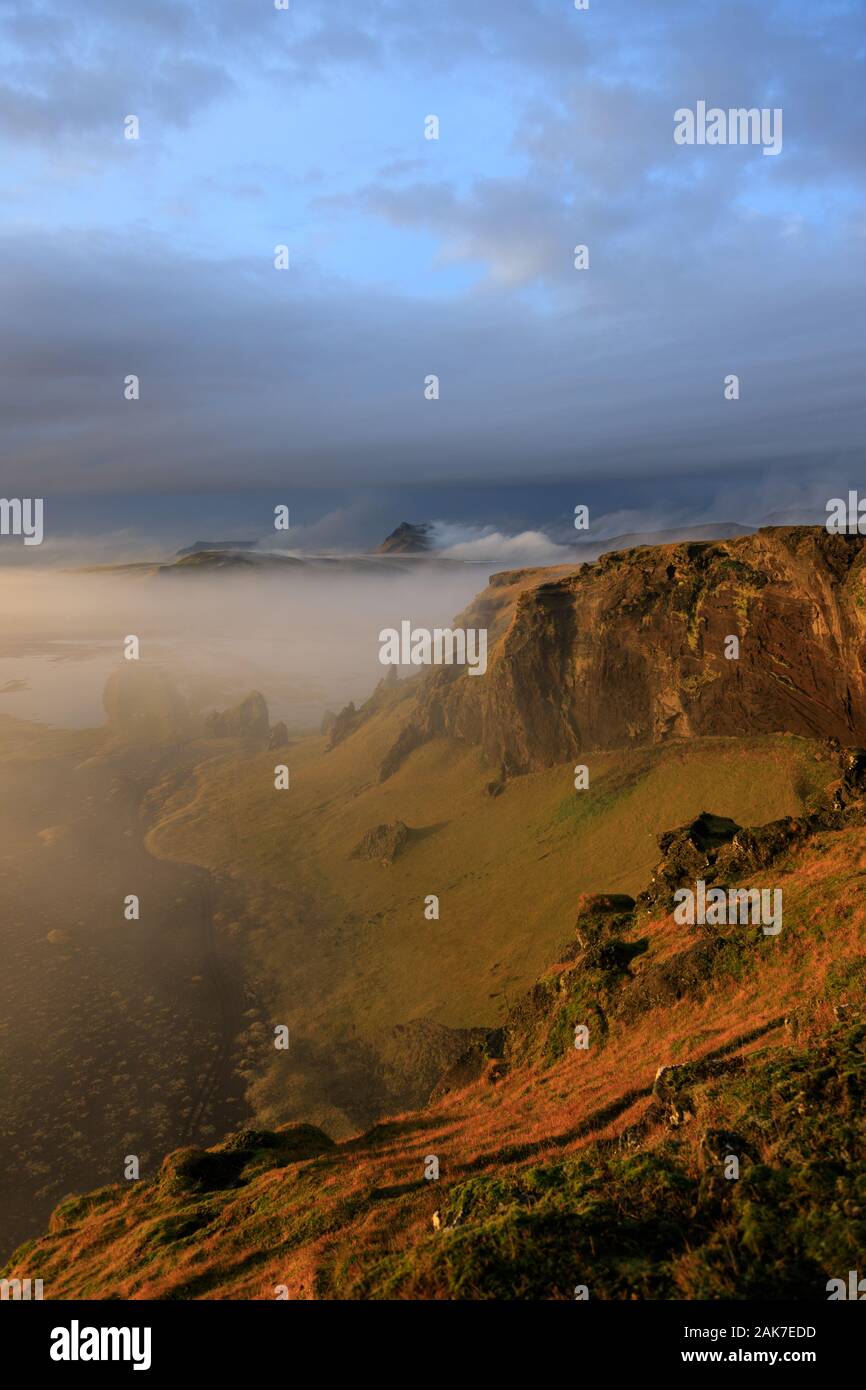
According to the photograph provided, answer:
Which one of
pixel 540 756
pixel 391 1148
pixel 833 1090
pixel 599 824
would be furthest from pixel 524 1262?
pixel 540 756

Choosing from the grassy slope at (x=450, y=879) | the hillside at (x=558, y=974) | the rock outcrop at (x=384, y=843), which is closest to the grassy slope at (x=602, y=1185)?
the hillside at (x=558, y=974)

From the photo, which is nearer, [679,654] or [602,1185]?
[602,1185]

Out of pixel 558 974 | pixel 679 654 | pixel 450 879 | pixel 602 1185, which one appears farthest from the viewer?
pixel 450 879

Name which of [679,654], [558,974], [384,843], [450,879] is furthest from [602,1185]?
[384,843]

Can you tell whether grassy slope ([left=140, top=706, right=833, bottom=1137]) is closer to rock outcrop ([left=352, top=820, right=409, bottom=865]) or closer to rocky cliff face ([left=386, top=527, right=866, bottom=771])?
rock outcrop ([left=352, top=820, right=409, bottom=865])

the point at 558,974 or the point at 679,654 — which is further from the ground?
the point at 679,654

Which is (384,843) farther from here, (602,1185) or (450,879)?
(602,1185)
